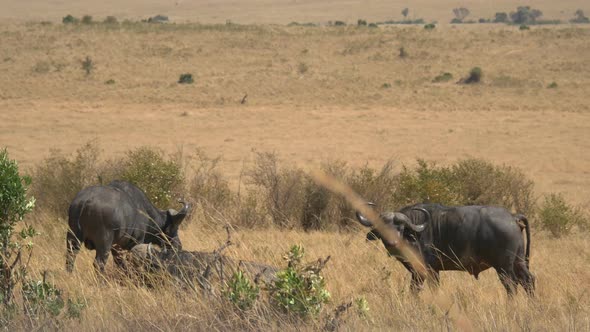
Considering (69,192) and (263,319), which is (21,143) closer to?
(69,192)

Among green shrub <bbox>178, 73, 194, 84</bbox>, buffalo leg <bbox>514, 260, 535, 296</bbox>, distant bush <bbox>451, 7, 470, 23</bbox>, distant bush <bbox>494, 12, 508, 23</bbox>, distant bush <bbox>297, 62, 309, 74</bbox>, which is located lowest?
distant bush <bbox>451, 7, 470, 23</bbox>

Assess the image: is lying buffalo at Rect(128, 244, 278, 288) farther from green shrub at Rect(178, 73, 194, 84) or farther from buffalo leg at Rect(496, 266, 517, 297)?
green shrub at Rect(178, 73, 194, 84)

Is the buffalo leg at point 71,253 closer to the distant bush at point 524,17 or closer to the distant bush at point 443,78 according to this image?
the distant bush at point 443,78

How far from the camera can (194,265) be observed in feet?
24.2

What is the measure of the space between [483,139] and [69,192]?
19.5 metres

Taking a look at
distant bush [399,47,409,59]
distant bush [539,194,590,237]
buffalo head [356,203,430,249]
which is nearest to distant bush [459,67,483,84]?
distant bush [399,47,409,59]

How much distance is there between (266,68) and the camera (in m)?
48.6

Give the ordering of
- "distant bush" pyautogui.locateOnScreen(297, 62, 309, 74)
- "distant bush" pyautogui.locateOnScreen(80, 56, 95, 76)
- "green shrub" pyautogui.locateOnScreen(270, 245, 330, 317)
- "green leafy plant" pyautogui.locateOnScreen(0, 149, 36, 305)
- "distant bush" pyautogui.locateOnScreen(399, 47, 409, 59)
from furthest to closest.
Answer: "distant bush" pyautogui.locateOnScreen(399, 47, 409, 59) < "distant bush" pyautogui.locateOnScreen(297, 62, 309, 74) < "distant bush" pyautogui.locateOnScreen(80, 56, 95, 76) < "green leafy plant" pyautogui.locateOnScreen(0, 149, 36, 305) < "green shrub" pyautogui.locateOnScreen(270, 245, 330, 317)

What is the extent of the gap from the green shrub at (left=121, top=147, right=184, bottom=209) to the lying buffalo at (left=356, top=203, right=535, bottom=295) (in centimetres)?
511

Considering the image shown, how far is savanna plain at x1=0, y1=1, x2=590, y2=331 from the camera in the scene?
6.45m

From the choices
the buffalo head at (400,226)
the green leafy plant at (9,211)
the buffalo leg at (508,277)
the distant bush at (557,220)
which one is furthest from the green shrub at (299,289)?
the distant bush at (557,220)

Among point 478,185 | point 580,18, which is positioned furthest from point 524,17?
point 478,185

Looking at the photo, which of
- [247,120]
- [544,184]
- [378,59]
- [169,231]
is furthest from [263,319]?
[378,59]

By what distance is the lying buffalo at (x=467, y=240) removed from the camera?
841cm
